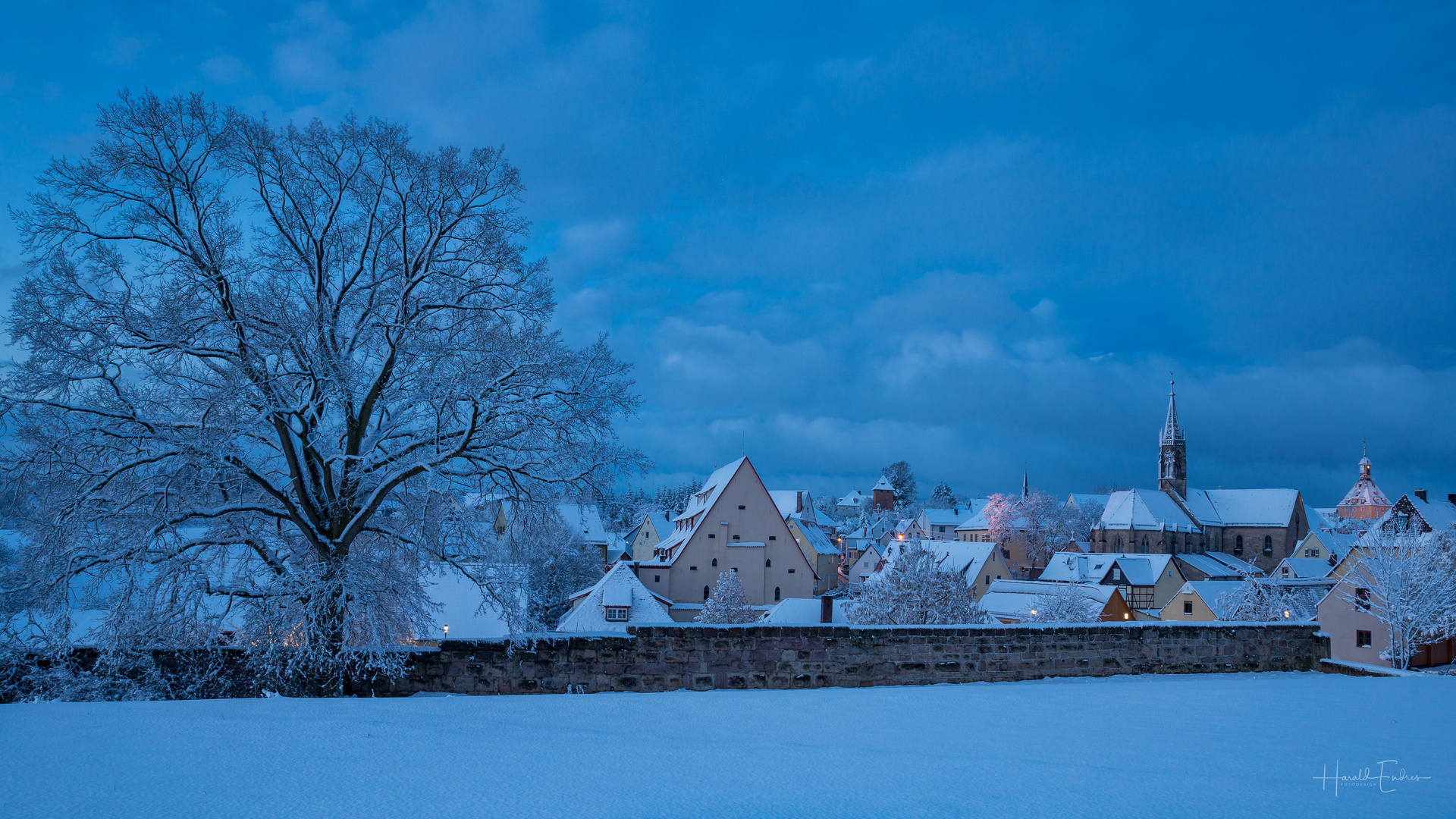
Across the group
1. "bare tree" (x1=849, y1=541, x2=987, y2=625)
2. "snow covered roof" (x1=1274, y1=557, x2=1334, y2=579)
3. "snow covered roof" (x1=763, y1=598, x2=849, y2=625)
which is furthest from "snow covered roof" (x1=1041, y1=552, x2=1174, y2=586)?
"snow covered roof" (x1=763, y1=598, x2=849, y2=625)

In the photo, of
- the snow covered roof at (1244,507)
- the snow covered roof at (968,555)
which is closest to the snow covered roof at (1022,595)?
the snow covered roof at (968,555)

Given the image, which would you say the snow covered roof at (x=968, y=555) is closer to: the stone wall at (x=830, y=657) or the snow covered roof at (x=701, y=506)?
the snow covered roof at (x=701, y=506)

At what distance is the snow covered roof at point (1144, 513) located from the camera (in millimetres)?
78562

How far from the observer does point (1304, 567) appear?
62.7 metres

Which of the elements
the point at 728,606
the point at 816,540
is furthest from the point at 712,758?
the point at 816,540

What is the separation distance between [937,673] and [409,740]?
7.93 metres

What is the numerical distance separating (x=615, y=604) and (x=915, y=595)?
36.0 ft

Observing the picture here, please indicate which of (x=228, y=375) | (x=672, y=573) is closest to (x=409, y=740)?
(x=228, y=375)

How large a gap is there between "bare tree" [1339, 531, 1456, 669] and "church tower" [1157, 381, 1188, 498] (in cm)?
6013

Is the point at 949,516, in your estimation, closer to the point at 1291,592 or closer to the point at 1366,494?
the point at 1366,494

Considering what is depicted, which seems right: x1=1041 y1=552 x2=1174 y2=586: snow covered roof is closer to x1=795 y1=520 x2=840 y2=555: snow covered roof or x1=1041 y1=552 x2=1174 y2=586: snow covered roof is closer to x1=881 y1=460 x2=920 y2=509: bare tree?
x1=795 y1=520 x2=840 y2=555: snow covered roof

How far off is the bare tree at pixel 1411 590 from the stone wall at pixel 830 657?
25.2 meters

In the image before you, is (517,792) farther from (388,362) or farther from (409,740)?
(388,362)

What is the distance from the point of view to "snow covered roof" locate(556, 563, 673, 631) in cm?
2795
